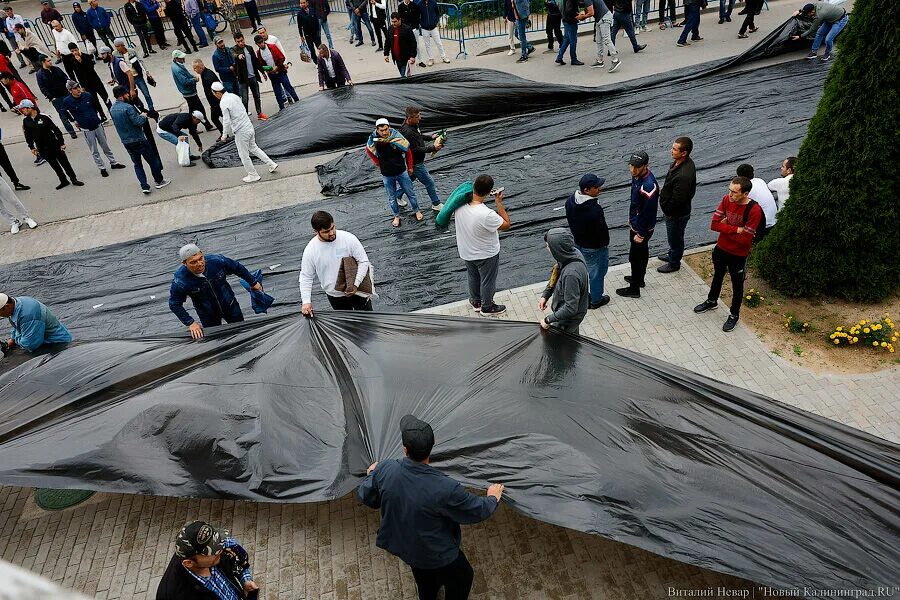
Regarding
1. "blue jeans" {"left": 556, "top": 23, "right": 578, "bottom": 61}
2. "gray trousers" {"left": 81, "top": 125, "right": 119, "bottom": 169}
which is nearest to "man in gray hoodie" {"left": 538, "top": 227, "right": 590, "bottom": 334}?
"gray trousers" {"left": 81, "top": 125, "right": 119, "bottom": 169}

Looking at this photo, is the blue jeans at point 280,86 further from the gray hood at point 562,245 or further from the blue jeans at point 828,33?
the blue jeans at point 828,33

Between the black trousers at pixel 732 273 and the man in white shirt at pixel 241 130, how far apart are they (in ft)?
21.7

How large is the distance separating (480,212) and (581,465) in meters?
2.61

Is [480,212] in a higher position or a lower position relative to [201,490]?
higher

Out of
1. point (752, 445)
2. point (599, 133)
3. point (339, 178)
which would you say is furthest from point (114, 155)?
point (752, 445)

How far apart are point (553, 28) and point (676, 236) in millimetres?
8554

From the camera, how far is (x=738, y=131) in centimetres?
876

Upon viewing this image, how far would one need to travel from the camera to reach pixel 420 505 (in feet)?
10.5

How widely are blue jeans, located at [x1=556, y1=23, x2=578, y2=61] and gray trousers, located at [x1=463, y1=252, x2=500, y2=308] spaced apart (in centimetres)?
780

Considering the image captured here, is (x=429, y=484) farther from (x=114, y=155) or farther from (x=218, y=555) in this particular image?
(x=114, y=155)

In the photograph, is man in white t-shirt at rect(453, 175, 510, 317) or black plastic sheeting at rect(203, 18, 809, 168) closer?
man in white t-shirt at rect(453, 175, 510, 317)

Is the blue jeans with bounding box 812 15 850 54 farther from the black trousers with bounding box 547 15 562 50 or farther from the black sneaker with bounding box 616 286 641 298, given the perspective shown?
the black sneaker with bounding box 616 286 641 298

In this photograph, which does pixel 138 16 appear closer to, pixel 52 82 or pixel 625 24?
pixel 52 82

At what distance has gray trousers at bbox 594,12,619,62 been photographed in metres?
11.8
